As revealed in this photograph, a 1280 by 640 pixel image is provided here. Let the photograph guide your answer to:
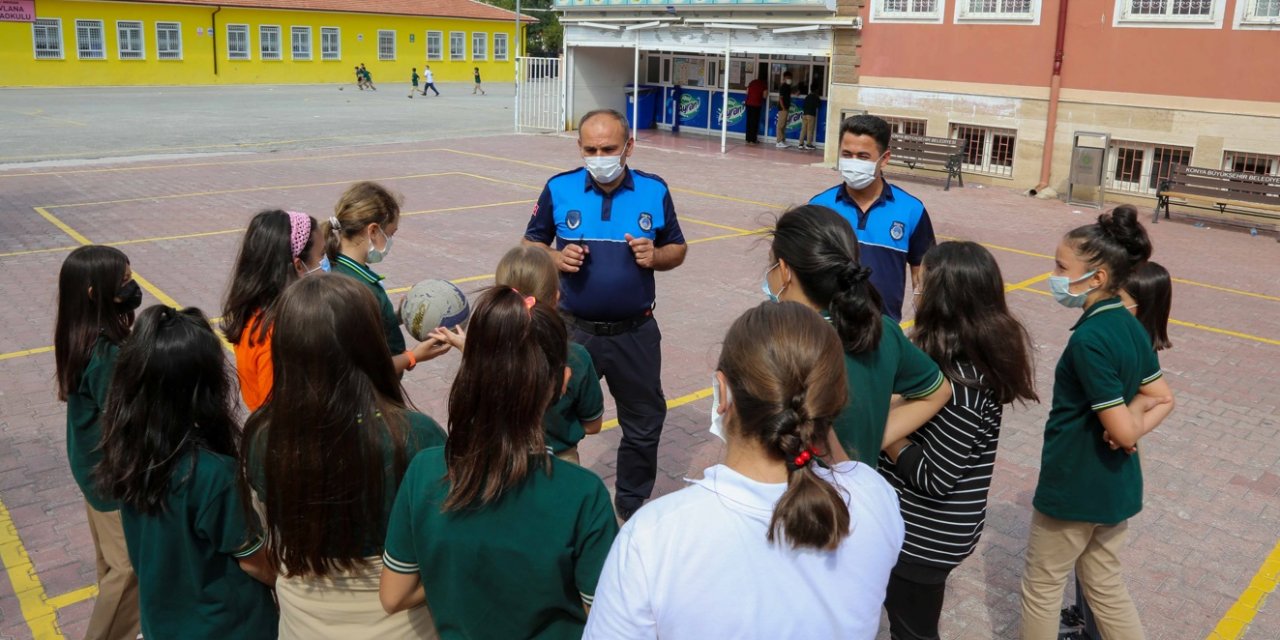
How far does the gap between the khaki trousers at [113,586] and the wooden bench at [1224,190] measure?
15551mm

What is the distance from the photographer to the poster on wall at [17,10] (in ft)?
137

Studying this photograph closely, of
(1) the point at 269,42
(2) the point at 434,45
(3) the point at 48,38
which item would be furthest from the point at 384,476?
(2) the point at 434,45

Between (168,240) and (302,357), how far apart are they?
10.7 metres

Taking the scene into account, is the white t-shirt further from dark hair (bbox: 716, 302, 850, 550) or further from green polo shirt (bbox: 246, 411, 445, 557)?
green polo shirt (bbox: 246, 411, 445, 557)

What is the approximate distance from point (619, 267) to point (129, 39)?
161 ft

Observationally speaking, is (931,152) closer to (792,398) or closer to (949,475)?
(949,475)

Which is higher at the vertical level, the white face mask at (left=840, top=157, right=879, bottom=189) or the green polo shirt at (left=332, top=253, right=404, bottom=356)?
the white face mask at (left=840, top=157, right=879, bottom=189)

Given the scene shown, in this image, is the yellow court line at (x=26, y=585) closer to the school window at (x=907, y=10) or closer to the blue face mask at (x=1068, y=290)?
the blue face mask at (x=1068, y=290)

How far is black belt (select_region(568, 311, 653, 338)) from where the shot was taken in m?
4.89

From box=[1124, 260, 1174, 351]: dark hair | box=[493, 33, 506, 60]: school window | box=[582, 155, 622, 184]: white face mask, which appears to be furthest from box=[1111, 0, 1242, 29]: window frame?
box=[493, 33, 506, 60]: school window

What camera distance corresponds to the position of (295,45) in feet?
171

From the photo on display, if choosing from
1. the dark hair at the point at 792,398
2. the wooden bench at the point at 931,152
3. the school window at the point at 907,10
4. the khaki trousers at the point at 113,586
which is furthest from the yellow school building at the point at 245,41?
the dark hair at the point at 792,398

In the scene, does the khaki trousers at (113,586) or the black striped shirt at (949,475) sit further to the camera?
the khaki trousers at (113,586)

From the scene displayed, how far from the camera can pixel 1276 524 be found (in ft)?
17.9
